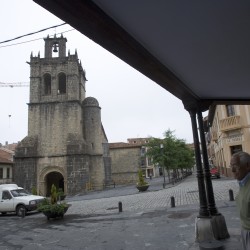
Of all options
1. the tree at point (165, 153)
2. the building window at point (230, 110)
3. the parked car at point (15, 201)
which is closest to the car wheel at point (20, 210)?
the parked car at point (15, 201)

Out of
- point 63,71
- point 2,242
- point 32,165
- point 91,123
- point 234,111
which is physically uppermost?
point 63,71

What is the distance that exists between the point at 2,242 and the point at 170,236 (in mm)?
5645

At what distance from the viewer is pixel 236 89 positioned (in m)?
6.31

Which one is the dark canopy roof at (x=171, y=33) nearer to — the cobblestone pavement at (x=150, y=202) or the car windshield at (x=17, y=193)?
the cobblestone pavement at (x=150, y=202)

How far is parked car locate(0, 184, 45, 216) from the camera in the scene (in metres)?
16.8

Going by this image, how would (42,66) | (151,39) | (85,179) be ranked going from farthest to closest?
(42,66) < (85,179) < (151,39)

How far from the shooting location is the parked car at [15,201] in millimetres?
16797

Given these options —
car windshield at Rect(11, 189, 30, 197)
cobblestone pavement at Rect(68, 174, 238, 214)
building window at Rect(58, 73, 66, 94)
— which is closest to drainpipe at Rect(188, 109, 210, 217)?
cobblestone pavement at Rect(68, 174, 238, 214)

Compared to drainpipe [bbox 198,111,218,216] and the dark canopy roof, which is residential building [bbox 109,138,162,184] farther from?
the dark canopy roof

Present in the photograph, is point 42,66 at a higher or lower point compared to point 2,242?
higher

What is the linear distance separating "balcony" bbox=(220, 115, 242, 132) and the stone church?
17299 millimetres

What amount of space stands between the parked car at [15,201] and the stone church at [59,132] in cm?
1489

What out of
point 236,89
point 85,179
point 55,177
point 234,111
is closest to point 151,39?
point 236,89

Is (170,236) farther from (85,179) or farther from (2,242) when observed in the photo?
(85,179)
